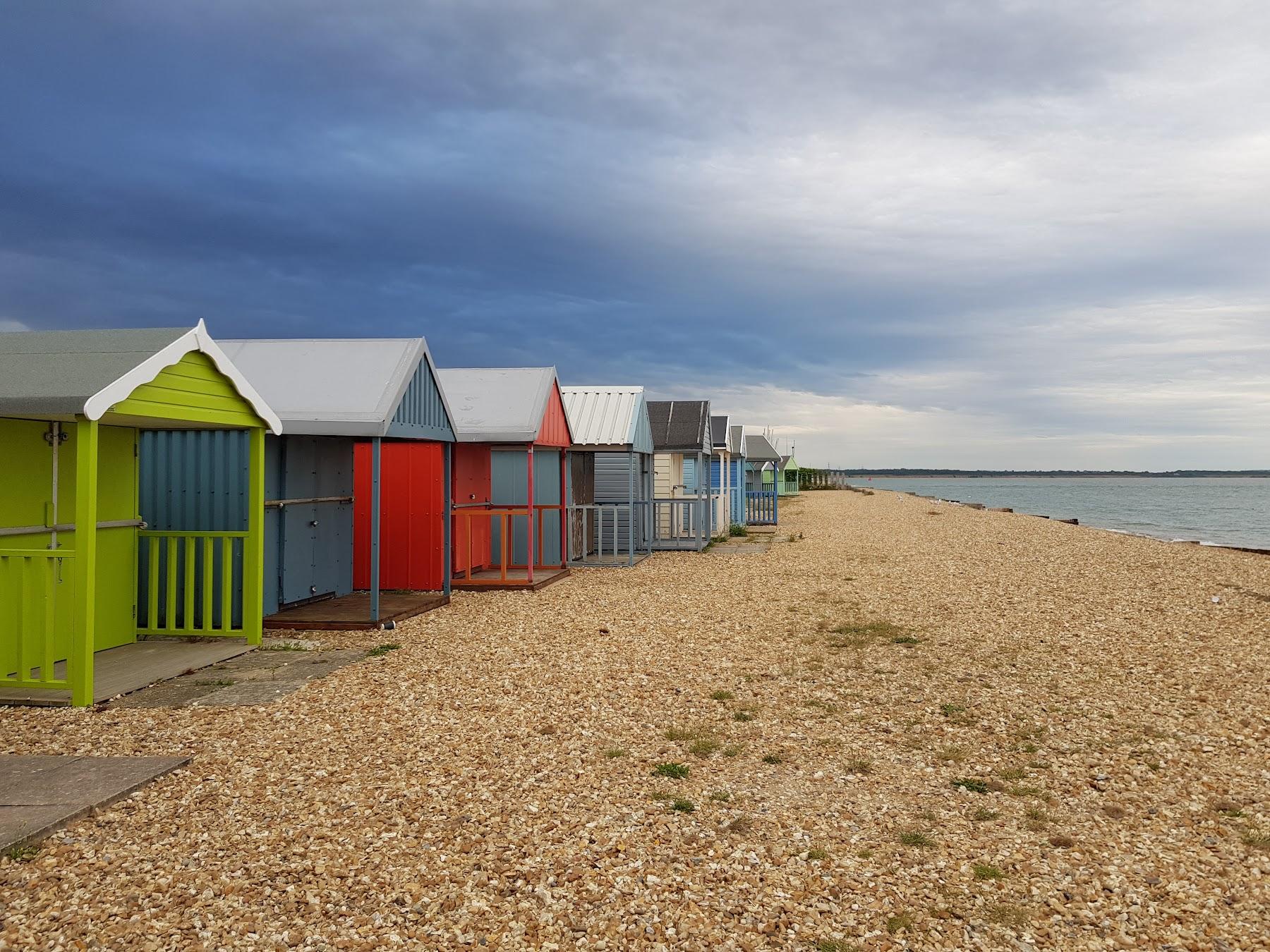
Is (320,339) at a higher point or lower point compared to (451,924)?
higher

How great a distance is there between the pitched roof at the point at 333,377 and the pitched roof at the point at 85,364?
2198 millimetres

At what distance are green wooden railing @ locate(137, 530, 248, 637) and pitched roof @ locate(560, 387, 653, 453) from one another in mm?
8277

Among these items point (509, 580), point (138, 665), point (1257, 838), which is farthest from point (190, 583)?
point (1257, 838)

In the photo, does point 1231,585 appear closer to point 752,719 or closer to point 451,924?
point 752,719

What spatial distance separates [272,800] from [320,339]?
8162 mm

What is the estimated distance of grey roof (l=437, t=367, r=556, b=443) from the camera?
47.2 feet

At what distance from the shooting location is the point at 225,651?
908cm

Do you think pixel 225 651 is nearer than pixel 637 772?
No

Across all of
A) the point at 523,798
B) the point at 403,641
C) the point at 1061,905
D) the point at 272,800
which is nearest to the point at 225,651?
the point at 403,641

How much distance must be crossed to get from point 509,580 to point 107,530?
23.1 ft

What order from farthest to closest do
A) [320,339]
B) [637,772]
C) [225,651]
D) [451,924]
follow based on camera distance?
1. [320,339]
2. [225,651]
3. [637,772]
4. [451,924]

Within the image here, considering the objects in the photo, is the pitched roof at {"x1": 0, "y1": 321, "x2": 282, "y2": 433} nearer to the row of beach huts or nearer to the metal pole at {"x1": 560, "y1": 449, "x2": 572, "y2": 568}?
the row of beach huts

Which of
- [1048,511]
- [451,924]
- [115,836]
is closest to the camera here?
[451,924]

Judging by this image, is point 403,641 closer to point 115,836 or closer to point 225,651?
point 225,651
